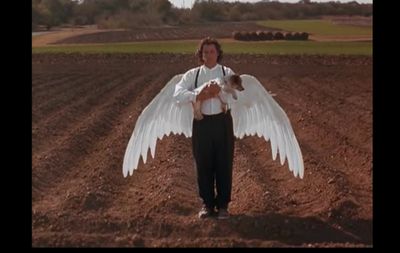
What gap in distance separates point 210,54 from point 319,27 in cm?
1086

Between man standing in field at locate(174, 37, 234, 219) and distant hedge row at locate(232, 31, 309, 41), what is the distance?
12.2 metres

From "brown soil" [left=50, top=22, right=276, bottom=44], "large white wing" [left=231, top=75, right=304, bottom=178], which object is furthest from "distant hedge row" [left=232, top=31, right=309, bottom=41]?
"large white wing" [left=231, top=75, right=304, bottom=178]

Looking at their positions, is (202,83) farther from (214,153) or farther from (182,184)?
(182,184)

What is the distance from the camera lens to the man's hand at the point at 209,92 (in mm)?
4953

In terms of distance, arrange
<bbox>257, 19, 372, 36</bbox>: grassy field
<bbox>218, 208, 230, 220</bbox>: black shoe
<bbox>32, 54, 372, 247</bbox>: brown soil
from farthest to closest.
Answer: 1. <bbox>257, 19, 372, 36</bbox>: grassy field
2. <bbox>218, 208, 230, 220</bbox>: black shoe
3. <bbox>32, 54, 372, 247</bbox>: brown soil

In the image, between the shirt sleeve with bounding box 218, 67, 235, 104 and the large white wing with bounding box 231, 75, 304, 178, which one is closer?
the shirt sleeve with bounding box 218, 67, 235, 104

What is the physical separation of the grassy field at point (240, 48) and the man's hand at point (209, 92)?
46.3 feet

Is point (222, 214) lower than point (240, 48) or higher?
lower

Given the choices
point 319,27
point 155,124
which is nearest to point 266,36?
point 319,27

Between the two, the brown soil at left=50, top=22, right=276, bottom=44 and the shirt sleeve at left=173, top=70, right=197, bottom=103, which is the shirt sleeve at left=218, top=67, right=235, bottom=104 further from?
the brown soil at left=50, top=22, right=276, bottom=44

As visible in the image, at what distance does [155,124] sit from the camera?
562 cm

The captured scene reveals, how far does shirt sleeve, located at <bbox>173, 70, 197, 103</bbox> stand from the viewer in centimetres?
502
